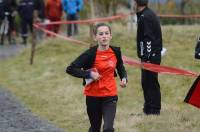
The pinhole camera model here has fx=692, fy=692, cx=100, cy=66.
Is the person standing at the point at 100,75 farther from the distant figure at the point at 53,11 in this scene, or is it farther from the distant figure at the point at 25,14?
the distant figure at the point at 25,14

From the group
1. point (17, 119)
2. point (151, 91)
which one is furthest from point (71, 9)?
point (151, 91)

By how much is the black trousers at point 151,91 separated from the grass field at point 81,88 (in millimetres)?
163

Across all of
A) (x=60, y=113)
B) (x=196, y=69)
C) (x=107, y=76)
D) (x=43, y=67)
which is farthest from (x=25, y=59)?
(x=107, y=76)

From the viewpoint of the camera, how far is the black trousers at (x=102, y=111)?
7605mm

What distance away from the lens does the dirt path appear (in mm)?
9742

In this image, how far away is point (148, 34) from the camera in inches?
390

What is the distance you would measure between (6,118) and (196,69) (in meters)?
5.20

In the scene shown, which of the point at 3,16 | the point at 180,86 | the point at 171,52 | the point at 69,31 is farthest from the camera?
the point at 3,16

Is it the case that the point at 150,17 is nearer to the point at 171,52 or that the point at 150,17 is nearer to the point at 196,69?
the point at 196,69

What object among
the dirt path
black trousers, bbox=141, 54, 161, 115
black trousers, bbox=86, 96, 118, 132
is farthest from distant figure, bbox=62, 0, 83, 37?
black trousers, bbox=86, 96, 118, 132

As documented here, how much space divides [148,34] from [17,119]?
239 centimetres

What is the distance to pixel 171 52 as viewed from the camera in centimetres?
1664

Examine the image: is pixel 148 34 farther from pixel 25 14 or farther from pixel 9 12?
pixel 9 12

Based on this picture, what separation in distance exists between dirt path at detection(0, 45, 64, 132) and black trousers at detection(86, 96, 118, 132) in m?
1.90
